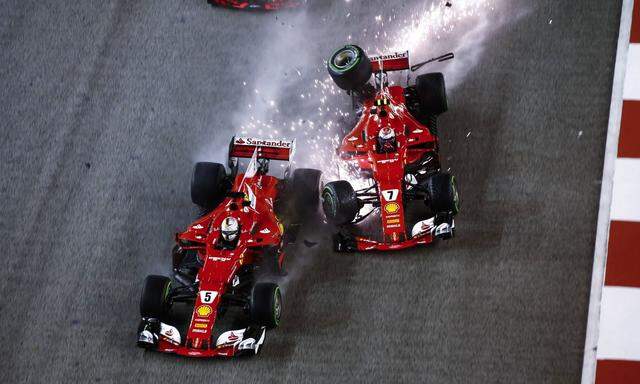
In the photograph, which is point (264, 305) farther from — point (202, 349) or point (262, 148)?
point (262, 148)

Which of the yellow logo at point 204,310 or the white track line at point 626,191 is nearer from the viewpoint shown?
the yellow logo at point 204,310

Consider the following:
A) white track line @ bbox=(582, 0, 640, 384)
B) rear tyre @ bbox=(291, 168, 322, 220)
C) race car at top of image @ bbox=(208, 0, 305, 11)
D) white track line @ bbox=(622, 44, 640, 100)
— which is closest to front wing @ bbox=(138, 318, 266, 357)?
rear tyre @ bbox=(291, 168, 322, 220)

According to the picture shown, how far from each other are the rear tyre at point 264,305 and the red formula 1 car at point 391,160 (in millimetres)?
556

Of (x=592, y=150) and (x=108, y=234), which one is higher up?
(x=592, y=150)

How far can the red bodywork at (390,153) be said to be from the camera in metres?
4.27

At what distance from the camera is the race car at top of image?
562cm

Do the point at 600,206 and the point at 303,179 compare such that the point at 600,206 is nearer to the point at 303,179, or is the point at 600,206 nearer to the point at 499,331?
the point at 499,331

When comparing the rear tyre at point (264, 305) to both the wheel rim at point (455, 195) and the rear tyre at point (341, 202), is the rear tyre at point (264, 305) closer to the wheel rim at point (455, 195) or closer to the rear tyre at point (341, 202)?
the rear tyre at point (341, 202)

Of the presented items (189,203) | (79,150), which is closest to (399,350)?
(189,203)

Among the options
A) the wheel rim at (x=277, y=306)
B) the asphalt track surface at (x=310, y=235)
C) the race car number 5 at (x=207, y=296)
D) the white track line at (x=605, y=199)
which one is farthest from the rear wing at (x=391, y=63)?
the race car number 5 at (x=207, y=296)

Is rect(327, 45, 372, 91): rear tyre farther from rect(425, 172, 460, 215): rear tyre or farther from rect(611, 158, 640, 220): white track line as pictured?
rect(611, 158, 640, 220): white track line

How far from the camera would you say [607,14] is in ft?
17.0

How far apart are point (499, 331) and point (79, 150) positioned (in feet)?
8.77

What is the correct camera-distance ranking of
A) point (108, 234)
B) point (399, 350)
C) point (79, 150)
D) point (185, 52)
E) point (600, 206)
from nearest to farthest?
point (399, 350) → point (600, 206) → point (108, 234) → point (79, 150) → point (185, 52)
